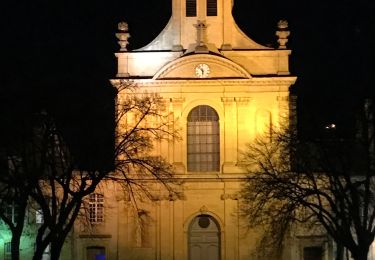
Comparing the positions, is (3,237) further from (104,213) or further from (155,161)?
(155,161)

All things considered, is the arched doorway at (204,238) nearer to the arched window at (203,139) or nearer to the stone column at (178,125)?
the arched window at (203,139)

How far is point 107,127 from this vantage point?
38156 mm

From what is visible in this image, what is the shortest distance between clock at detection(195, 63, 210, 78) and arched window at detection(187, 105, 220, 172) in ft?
6.12

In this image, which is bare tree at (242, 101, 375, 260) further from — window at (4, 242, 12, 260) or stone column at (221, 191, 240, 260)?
window at (4, 242, 12, 260)

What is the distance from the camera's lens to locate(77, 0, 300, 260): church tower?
46906 millimetres

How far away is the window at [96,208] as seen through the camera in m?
47.8

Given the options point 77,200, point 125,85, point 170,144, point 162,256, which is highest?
point 125,85

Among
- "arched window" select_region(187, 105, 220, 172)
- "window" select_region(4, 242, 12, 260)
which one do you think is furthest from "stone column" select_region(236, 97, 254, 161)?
"window" select_region(4, 242, 12, 260)

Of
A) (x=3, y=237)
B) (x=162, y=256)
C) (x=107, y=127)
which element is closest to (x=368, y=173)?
(x=107, y=127)

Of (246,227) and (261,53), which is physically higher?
(261,53)

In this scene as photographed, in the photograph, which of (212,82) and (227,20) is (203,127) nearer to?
(212,82)

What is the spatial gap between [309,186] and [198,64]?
10.5 metres

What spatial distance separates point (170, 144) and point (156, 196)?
313cm

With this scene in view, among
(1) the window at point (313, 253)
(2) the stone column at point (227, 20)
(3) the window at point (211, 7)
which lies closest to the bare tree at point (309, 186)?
(1) the window at point (313, 253)
